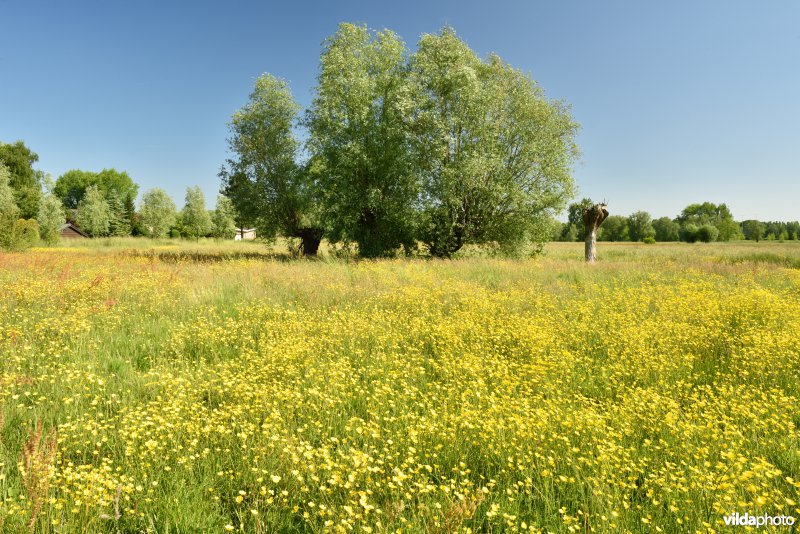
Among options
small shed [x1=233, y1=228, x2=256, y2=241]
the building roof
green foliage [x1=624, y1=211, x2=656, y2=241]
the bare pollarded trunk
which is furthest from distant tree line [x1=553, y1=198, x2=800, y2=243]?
the building roof

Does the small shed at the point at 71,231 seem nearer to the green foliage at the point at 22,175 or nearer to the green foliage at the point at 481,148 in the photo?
the green foliage at the point at 22,175

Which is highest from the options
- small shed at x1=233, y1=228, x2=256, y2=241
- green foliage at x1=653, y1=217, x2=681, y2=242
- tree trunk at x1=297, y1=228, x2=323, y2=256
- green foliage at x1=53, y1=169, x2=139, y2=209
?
green foliage at x1=53, y1=169, x2=139, y2=209

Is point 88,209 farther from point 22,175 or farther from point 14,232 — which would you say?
point 14,232

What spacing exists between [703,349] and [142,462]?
25.4 feet

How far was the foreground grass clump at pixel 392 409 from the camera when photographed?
8.86ft

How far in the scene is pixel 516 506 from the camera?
2766 mm

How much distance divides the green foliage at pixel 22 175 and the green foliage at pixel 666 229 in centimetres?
13156

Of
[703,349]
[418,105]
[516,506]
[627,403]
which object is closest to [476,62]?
[418,105]

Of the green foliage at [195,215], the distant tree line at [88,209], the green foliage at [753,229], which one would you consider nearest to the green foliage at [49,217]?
the distant tree line at [88,209]

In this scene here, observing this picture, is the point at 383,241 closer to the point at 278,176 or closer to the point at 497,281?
the point at 278,176

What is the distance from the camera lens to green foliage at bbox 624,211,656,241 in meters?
106

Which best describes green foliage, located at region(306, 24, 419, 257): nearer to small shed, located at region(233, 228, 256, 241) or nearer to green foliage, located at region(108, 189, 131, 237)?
small shed, located at region(233, 228, 256, 241)

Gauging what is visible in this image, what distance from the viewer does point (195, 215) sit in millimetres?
71812

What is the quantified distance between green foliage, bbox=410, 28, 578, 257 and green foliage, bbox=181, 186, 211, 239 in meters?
61.8
